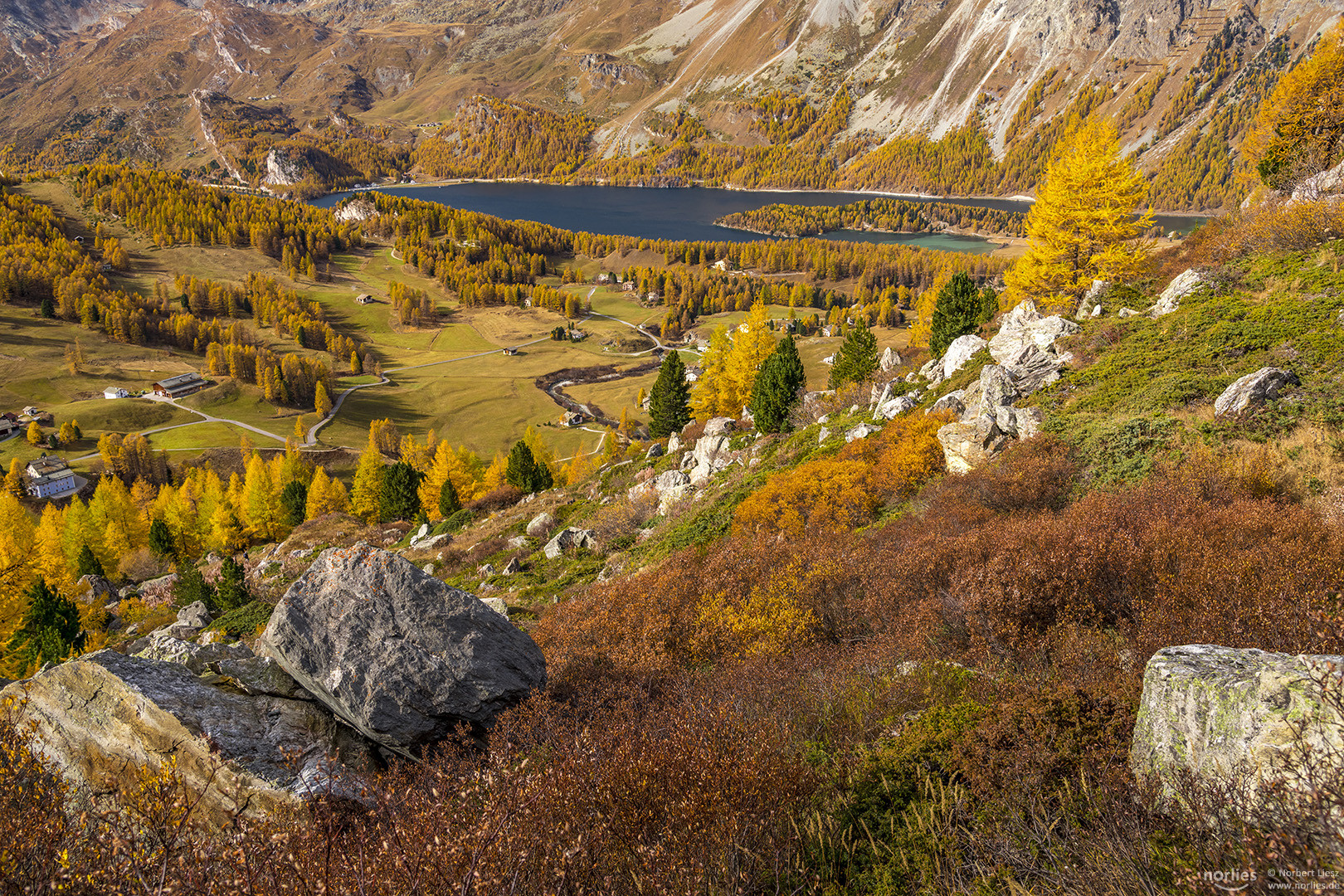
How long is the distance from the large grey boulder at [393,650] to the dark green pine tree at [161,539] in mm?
80792

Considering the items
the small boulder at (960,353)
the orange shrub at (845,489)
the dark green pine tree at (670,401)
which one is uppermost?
the small boulder at (960,353)

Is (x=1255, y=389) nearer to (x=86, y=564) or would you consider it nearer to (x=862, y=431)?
(x=862, y=431)

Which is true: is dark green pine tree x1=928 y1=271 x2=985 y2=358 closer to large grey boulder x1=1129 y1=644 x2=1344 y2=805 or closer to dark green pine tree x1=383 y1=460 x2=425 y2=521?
large grey boulder x1=1129 y1=644 x2=1344 y2=805

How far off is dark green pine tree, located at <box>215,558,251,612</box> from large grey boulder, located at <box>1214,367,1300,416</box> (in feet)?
175

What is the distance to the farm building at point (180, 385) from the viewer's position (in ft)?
428

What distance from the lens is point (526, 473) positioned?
199 feet

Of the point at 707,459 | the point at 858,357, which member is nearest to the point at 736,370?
the point at 858,357

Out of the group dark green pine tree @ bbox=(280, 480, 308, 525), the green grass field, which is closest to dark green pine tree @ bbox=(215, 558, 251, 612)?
dark green pine tree @ bbox=(280, 480, 308, 525)

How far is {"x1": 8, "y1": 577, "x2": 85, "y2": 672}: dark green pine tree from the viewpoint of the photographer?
42.2 m

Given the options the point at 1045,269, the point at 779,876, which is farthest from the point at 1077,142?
the point at 779,876

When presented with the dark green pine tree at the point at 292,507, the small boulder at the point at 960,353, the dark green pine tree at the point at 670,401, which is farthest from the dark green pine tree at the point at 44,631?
the small boulder at the point at 960,353

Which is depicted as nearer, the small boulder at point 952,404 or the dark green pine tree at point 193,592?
the small boulder at point 952,404

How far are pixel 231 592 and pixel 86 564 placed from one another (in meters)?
39.4

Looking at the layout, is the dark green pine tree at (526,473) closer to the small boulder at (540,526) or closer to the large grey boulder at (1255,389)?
the small boulder at (540,526)
